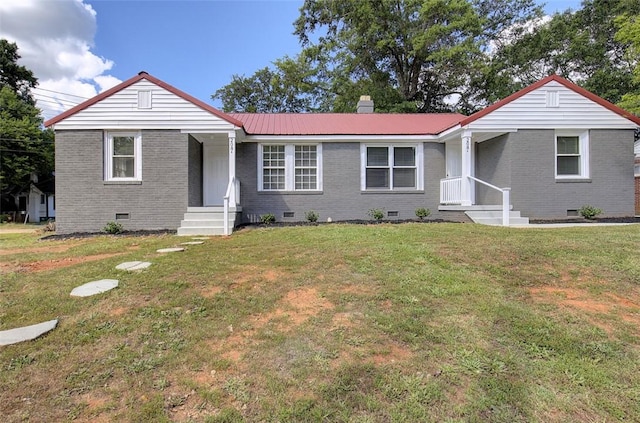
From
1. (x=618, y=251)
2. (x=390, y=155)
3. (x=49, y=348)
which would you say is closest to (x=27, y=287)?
(x=49, y=348)

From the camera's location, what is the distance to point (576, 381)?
2738 mm

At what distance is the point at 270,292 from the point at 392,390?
2.17 metres

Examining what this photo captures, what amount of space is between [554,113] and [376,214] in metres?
6.53

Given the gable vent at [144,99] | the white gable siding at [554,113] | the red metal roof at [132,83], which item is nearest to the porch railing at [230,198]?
the red metal roof at [132,83]

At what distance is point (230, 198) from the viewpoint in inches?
414

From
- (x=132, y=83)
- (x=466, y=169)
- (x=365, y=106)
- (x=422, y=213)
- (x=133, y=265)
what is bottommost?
(x=133, y=265)

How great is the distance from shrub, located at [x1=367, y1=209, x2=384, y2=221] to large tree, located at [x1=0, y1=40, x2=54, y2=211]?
80.7ft

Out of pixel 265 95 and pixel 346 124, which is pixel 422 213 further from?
pixel 265 95

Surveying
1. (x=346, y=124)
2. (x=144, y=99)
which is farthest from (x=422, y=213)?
(x=144, y=99)

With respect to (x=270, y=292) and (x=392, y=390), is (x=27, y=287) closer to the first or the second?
(x=270, y=292)

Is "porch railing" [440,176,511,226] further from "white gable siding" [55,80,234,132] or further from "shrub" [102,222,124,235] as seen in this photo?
"shrub" [102,222,124,235]

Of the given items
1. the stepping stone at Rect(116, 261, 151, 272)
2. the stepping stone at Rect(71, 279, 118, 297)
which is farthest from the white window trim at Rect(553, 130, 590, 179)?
the stepping stone at Rect(71, 279, 118, 297)

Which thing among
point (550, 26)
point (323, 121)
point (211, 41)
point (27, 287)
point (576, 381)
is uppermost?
point (550, 26)

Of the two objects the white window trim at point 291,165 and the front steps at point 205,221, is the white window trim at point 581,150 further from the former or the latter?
the front steps at point 205,221
